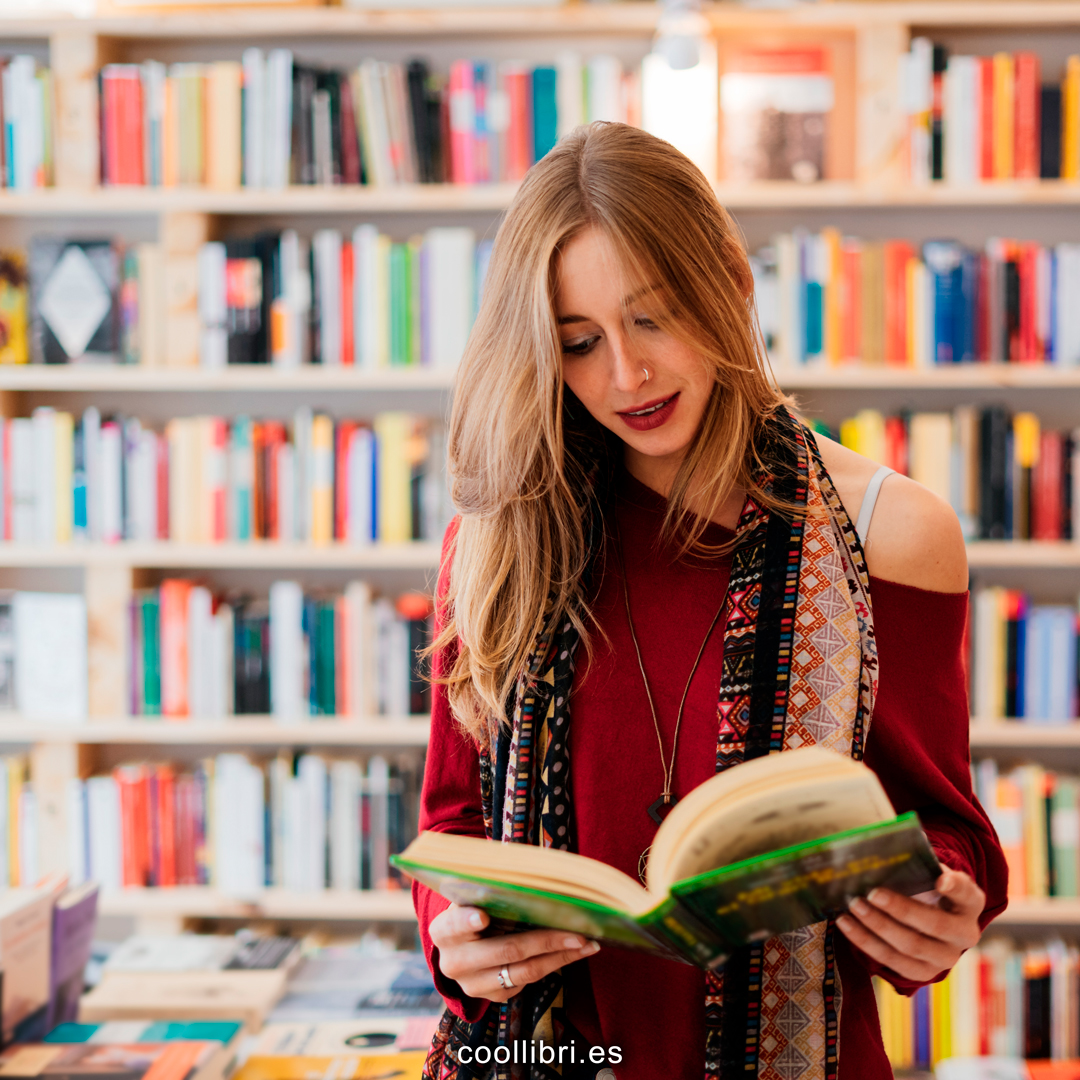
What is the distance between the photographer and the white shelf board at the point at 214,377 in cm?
196

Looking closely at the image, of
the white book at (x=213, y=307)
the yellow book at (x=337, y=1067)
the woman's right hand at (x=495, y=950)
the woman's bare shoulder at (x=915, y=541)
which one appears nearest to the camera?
the woman's right hand at (x=495, y=950)

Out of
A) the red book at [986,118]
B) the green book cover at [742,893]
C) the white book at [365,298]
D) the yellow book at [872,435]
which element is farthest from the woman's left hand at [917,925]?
the red book at [986,118]

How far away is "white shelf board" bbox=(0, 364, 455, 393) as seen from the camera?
1.96 m

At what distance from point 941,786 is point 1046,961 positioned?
1.49 metres

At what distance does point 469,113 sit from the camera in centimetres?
193

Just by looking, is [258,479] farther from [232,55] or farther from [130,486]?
[232,55]

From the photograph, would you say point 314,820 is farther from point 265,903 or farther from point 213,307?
point 213,307

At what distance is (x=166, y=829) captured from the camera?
2.03 metres

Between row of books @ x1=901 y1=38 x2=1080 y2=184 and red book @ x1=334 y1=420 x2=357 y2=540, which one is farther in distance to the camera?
red book @ x1=334 y1=420 x2=357 y2=540

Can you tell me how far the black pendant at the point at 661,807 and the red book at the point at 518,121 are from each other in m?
1.48

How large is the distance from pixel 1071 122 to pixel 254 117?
165 cm

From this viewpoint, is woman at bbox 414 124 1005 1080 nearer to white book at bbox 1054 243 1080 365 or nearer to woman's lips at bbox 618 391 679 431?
woman's lips at bbox 618 391 679 431

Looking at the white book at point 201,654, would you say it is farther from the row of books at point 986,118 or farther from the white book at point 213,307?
the row of books at point 986,118

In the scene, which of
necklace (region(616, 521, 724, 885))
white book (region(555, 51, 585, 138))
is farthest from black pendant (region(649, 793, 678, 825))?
white book (region(555, 51, 585, 138))
